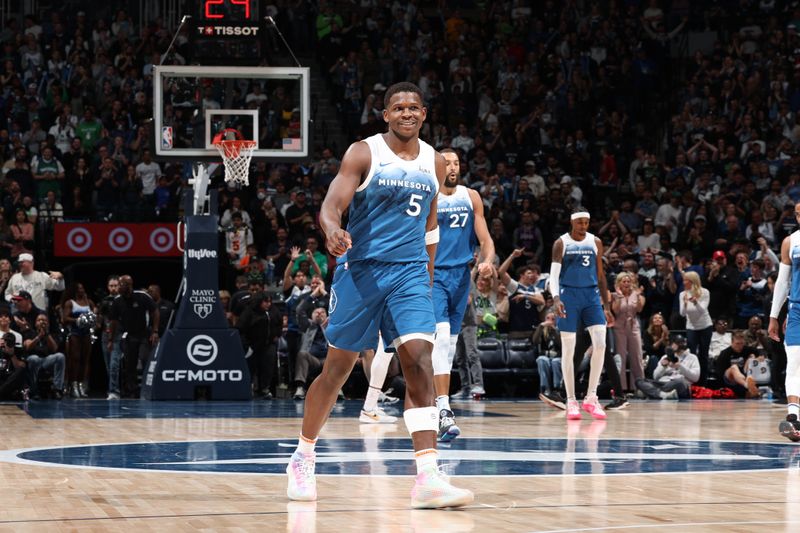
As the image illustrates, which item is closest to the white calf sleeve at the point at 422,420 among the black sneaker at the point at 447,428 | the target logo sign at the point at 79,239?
the black sneaker at the point at 447,428

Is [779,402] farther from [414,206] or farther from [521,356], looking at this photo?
[414,206]

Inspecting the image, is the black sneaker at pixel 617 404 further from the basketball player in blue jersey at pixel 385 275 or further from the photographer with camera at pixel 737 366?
the basketball player in blue jersey at pixel 385 275

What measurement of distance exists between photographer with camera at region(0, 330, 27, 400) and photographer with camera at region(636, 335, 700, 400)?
27.7 ft

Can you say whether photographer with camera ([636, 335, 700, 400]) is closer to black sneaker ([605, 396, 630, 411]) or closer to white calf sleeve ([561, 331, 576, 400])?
black sneaker ([605, 396, 630, 411])

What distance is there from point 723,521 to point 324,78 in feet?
70.2

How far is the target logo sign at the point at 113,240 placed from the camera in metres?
20.0

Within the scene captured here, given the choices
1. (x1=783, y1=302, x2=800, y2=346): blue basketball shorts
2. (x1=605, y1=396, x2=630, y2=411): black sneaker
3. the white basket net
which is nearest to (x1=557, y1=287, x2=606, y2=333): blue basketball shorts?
(x1=605, y1=396, x2=630, y2=411): black sneaker

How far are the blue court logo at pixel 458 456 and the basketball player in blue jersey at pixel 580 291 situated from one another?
3.18 metres

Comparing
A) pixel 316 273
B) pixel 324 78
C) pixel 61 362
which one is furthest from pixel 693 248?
pixel 61 362

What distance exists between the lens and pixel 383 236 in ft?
22.0

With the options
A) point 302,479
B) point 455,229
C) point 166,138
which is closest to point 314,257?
point 166,138

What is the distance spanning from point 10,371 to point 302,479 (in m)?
11.0

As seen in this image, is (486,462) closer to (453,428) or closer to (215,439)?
(453,428)

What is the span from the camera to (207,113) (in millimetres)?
16344
